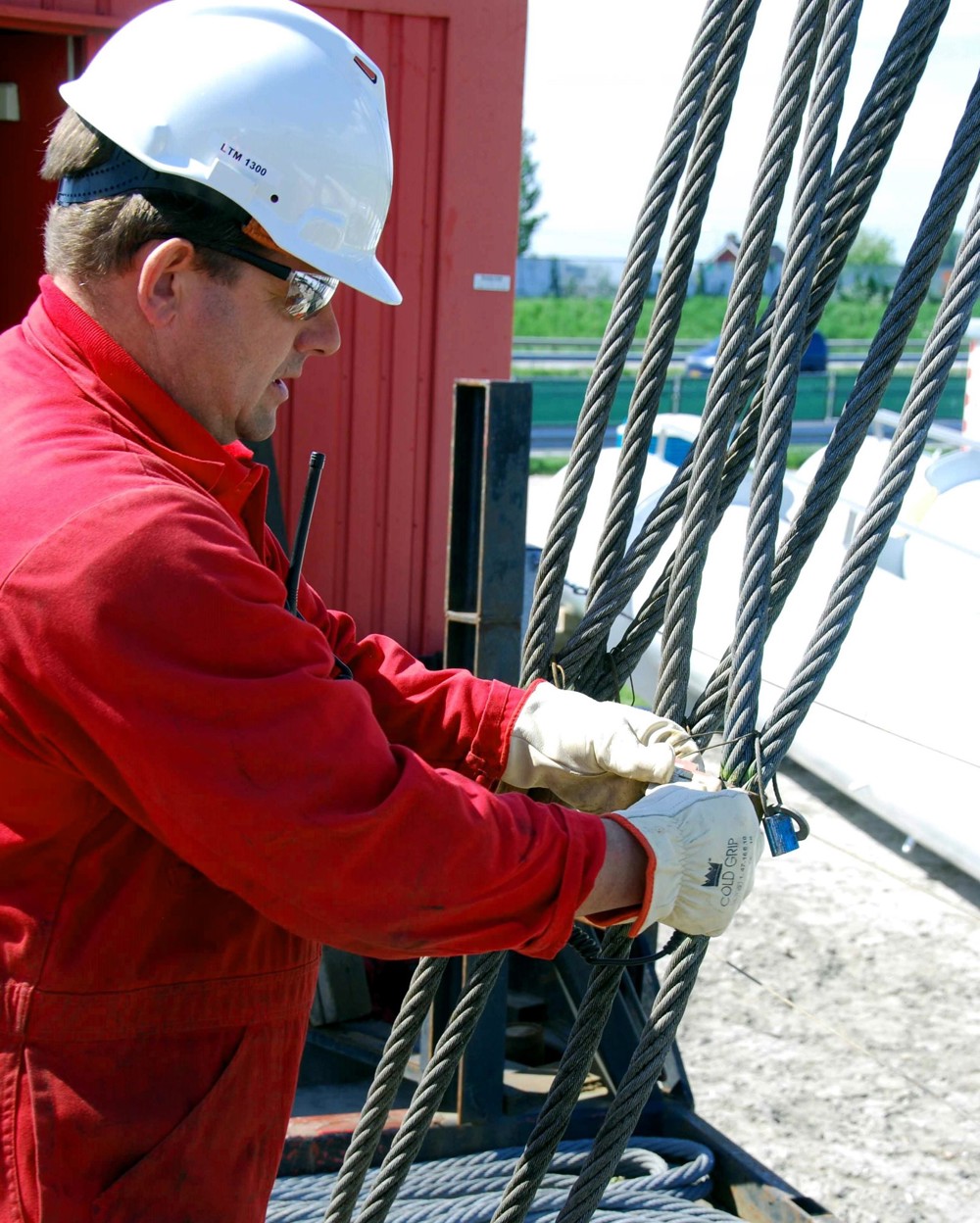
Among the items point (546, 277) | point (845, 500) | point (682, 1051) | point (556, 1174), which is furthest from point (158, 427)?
point (546, 277)

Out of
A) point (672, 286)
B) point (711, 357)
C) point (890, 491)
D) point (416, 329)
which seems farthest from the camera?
point (711, 357)

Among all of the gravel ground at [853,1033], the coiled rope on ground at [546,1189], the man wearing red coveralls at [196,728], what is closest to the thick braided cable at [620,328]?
the man wearing red coveralls at [196,728]

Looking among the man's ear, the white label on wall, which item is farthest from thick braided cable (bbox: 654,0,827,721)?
the white label on wall

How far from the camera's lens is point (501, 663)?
146 inches

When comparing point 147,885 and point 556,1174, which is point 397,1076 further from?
point 556,1174

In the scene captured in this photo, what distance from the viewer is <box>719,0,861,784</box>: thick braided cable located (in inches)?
76.2

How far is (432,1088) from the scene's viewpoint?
7.90 feet

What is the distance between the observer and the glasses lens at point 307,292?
5.86 feet

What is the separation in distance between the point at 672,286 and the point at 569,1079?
134cm

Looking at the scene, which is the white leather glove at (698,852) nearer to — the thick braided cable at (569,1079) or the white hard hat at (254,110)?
the thick braided cable at (569,1079)

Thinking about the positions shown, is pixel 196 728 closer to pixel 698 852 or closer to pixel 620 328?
pixel 698 852

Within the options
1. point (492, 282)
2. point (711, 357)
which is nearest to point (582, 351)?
point (711, 357)

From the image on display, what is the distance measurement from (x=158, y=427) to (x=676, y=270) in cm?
95

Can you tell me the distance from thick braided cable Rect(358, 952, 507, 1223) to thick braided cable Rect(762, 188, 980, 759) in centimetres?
72
